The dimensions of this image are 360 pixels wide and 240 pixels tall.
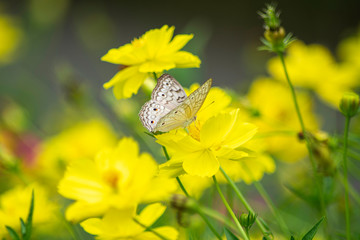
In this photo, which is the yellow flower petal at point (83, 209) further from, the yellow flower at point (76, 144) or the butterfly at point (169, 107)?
the yellow flower at point (76, 144)

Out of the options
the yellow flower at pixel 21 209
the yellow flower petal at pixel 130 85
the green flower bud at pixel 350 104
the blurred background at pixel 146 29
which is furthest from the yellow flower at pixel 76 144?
the blurred background at pixel 146 29

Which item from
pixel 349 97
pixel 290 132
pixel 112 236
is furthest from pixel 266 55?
pixel 112 236

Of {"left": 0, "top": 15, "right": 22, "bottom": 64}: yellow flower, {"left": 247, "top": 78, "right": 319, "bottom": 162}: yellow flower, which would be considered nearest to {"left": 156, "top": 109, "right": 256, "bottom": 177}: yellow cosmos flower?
{"left": 247, "top": 78, "right": 319, "bottom": 162}: yellow flower

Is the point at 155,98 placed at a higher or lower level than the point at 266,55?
lower

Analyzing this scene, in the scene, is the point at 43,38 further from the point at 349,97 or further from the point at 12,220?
the point at 349,97

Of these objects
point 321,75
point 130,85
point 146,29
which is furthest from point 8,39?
point 130,85

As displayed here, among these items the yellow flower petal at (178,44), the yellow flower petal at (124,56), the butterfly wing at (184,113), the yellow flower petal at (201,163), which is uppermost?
the yellow flower petal at (124,56)

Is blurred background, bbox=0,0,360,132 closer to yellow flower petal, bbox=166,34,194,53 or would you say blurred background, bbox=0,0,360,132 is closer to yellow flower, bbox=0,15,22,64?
yellow flower, bbox=0,15,22,64

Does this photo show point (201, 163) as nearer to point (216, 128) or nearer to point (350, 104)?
point (216, 128)
